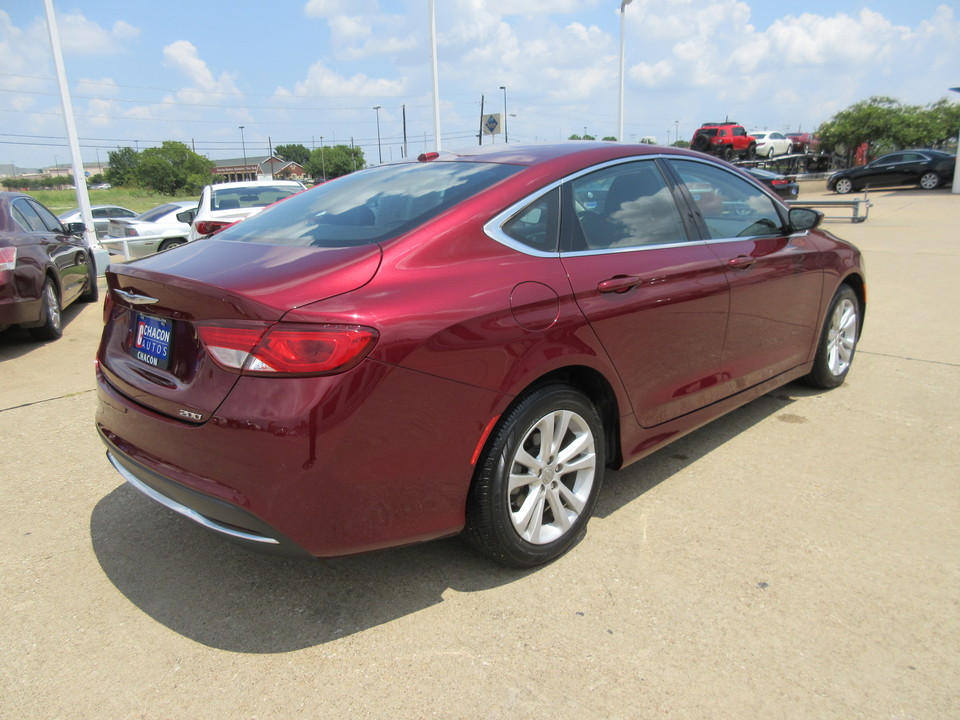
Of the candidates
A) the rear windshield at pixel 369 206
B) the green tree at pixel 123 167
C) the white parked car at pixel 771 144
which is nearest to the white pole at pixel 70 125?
the rear windshield at pixel 369 206

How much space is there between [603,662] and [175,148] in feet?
367

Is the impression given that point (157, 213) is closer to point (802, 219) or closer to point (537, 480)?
point (802, 219)

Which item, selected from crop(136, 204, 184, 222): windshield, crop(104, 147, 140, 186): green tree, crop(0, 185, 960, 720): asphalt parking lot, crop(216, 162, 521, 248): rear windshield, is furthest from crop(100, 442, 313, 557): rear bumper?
crop(104, 147, 140, 186): green tree

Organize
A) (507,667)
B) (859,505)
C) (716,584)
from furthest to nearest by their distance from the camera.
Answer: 1. (859,505)
2. (716,584)
3. (507,667)

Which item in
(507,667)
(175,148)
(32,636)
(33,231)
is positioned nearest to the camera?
(507,667)

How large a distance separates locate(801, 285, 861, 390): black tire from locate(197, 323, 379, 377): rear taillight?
3526 millimetres

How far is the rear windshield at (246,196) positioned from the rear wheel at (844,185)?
23.4 metres

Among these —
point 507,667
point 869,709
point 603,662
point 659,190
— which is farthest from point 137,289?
point 869,709

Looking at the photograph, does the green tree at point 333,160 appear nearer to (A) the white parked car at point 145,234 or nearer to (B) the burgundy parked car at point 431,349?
(A) the white parked car at point 145,234

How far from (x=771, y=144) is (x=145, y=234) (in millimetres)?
36041

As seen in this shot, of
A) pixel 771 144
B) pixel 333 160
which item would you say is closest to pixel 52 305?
pixel 771 144

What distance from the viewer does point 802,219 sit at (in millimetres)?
4207

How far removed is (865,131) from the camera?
40.4m

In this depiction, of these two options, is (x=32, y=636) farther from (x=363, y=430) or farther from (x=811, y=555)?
(x=811, y=555)
